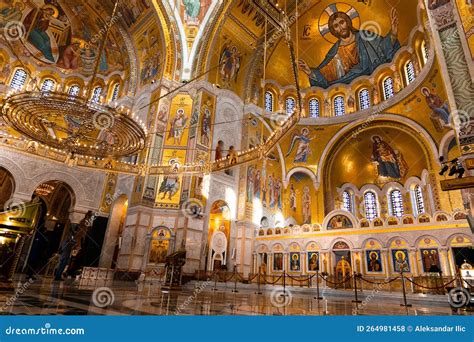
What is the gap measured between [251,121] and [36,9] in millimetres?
14088

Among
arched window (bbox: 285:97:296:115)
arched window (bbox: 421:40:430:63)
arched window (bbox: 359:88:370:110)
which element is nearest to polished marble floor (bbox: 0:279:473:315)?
arched window (bbox: 421:40:430:63)

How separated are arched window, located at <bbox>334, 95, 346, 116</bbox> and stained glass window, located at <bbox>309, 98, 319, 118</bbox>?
1.27 metres

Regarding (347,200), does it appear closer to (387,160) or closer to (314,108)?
(387,160)

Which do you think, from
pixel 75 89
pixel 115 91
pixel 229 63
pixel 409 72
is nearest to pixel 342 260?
pixel 409 72

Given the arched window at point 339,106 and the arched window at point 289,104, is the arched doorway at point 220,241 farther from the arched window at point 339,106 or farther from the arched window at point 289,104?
the arched window at point 339,106

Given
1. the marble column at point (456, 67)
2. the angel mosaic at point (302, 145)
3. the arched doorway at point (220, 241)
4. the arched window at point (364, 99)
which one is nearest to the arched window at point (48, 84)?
the arched doorway at point (220, 241)

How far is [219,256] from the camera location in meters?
15.4

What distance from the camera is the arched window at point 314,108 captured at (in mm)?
20750

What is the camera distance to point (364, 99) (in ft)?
63.3

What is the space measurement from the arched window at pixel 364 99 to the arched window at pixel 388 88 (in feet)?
3.71

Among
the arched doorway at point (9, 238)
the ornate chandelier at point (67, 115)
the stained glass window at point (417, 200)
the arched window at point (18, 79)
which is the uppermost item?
the arched window at point (18, 79)

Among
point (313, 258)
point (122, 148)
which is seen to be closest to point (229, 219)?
point (313, 258)

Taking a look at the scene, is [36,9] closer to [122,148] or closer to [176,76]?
[176,76]

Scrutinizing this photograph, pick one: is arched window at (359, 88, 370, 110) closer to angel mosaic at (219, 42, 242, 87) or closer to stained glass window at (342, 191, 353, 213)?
stained glass window at (342, 191, 353, 213)
